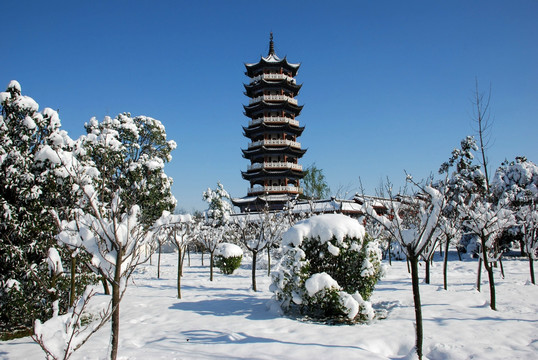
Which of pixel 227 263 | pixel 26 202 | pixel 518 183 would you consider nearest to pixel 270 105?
pixel 227 263

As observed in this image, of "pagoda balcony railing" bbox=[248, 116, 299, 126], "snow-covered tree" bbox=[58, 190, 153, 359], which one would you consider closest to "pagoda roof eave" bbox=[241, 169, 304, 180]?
"pagoda balcony railing" bbox=[248, 116, 299, 126]

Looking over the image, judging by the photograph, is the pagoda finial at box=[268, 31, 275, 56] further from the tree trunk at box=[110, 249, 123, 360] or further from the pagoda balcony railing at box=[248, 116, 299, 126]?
the tree trunk at box=[110, 249, 123, 360]

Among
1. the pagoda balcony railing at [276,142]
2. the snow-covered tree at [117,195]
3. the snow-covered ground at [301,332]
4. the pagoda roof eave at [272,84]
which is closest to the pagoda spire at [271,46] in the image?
the pagoda roof eave at [272,84]

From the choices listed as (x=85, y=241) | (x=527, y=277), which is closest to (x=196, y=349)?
(x=85, y=241)

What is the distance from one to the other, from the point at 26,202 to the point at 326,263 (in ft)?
26.1

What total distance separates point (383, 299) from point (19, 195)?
11.1m

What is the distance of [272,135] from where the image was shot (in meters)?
42.4

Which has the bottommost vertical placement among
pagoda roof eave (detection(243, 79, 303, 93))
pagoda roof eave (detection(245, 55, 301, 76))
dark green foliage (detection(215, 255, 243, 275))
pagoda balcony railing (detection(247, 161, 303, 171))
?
dark green foliage (detection(215, 255, 243, 275))

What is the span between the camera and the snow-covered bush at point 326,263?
9039 millimetres

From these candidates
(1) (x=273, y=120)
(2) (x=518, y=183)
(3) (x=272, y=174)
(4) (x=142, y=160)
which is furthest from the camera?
(1) (x=273, y=120)

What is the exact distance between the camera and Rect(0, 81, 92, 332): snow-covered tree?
7.88m

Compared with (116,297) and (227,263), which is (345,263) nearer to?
(116,297)

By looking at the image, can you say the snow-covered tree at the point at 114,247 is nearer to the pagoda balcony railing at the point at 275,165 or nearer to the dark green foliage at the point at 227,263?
the dark green foliage at the point at 227,263

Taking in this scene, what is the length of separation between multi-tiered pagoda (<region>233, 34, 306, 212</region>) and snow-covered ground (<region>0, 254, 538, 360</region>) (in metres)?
27.3
